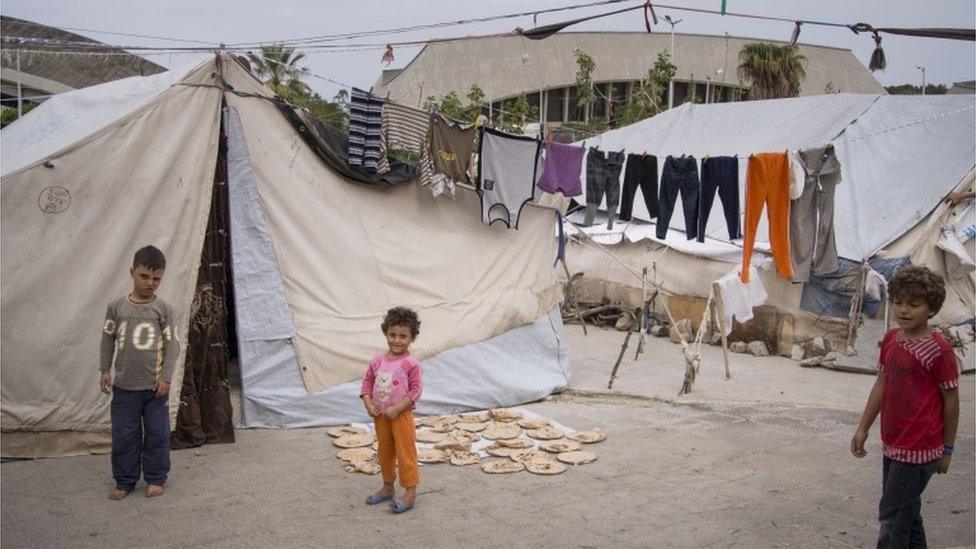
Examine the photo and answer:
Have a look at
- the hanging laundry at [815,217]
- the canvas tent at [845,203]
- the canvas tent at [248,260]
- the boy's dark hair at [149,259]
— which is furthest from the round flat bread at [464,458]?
the hanging laundry at [815,217]

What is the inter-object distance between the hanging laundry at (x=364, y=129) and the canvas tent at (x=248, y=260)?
258 millimetres

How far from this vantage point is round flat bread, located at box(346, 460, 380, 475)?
5.88 metres

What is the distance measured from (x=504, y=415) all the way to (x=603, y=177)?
3.96 meters

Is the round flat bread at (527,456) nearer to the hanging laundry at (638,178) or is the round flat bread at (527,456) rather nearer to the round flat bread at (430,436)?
the round flat bread at (430,436)

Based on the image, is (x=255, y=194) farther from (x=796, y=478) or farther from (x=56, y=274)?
(x=796, y=478)

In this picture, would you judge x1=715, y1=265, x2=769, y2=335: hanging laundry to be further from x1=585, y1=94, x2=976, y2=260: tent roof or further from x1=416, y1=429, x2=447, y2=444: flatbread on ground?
x1=416, y1=429, x2=447, y2=444: flatbread on ground

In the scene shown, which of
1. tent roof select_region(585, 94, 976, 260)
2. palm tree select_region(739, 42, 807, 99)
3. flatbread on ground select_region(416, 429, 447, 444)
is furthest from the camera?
palm tree select_region(739, 42, 807, 99)

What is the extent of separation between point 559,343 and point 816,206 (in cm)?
420

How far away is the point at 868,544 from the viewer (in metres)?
4.65

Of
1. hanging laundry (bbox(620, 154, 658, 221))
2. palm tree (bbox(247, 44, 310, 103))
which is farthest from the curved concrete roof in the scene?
hanging laundry (bbox(620, 154, 658, 221))

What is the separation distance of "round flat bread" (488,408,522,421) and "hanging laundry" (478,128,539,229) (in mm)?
1852

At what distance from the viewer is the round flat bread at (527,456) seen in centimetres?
621

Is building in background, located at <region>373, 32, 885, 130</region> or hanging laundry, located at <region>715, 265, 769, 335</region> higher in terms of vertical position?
building in background, located at <region>373, 32, 885, 130</region>

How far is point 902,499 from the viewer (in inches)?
A: 149
